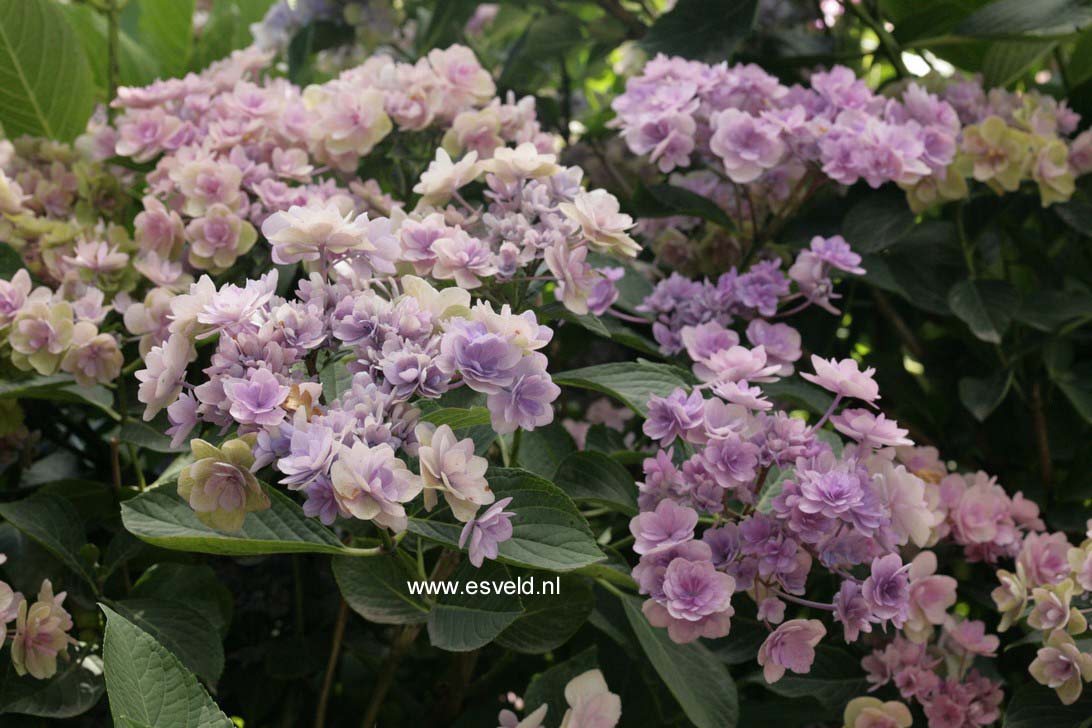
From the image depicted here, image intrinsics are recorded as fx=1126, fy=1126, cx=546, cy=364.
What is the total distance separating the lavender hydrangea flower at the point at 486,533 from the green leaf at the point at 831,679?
365 millimetres

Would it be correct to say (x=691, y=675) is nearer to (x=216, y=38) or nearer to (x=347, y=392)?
(x=347, y=392)

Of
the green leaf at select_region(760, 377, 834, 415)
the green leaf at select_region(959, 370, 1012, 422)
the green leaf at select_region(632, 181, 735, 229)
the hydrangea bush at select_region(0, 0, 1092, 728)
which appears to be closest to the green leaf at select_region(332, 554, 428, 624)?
the hydrangea bush at select_region(0, 0, 1092, 728)

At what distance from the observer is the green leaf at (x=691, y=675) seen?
2.48ft

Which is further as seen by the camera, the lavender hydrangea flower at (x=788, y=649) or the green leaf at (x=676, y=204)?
the green leaf at (x=676, y=204)

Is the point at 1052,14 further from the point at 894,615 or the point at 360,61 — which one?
the point at 360,61

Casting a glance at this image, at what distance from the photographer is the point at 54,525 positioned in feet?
2.72

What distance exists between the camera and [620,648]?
2.99 feet

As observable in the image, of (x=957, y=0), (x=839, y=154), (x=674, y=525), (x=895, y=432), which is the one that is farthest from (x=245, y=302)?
(x=957, y=0)

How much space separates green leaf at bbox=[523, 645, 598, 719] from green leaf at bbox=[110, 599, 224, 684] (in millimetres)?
225

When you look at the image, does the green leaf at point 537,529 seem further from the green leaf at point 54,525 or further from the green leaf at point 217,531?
the green leaf at point 54,525

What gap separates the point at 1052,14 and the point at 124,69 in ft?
3.25

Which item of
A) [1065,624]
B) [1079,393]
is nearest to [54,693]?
[1065,624]

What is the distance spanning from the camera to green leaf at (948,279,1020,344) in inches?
41.9

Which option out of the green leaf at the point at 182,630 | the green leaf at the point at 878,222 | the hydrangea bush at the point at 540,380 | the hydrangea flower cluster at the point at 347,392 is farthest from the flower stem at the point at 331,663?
the green leaf at the point at 878,222
